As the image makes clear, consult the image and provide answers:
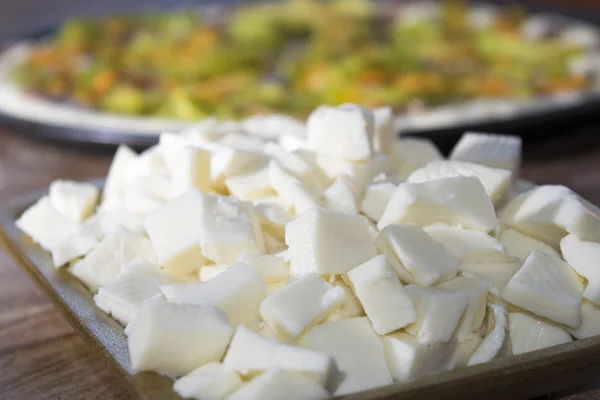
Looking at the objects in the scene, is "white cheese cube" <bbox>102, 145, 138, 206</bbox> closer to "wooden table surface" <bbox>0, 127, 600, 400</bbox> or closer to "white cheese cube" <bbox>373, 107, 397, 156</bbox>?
"wooden table surface" <bbox>0, 127, 600, 400</bbox>

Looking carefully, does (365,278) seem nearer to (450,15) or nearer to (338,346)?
(338,346)

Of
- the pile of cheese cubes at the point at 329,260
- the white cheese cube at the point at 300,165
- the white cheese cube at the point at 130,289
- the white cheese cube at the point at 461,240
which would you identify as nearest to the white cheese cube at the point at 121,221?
the pile of cheese cubes at the point at 329,260

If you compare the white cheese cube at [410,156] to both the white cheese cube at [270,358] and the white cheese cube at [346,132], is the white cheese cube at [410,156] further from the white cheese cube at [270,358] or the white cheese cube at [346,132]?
the white cheese cube at [270,358]

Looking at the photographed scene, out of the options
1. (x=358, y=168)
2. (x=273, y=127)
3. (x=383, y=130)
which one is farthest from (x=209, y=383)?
(x=273, y=127)

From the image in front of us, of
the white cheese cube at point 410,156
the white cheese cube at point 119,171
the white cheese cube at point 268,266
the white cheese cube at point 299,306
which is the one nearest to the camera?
the white cheese cube at point 299,306

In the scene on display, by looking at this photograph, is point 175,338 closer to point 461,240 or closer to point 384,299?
point 384,299
